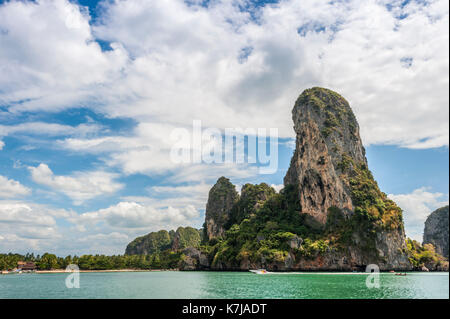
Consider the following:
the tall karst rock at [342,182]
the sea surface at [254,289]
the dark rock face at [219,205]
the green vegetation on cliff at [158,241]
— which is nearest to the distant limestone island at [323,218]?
the tall karst rock at [342,182]

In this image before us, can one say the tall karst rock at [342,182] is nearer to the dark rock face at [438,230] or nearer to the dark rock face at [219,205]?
the dark rock face at [219,205]

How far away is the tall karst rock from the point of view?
219ft

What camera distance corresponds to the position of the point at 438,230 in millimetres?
114250

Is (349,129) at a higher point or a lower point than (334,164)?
higher

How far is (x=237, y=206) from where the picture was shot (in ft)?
354

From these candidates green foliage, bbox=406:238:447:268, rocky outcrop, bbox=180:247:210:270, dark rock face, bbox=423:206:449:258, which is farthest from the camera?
dark rock face, bbox=423:206:449:258

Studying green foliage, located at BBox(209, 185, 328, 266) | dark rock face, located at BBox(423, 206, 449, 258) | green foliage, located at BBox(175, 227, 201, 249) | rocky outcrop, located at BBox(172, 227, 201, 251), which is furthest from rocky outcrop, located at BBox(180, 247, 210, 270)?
dark rock face, located at BBox(423, 206, 449, 258)

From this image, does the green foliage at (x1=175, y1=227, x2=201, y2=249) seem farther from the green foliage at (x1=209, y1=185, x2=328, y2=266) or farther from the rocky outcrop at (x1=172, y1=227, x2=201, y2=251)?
the green foliage at (x1=209, y1=185, x2=328, y2=266)

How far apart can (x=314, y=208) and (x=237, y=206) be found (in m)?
35.7

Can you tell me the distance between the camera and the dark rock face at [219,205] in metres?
112

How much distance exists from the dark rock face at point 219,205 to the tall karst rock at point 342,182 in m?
28.3

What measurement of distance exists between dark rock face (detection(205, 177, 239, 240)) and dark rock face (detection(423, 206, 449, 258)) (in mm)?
70135
